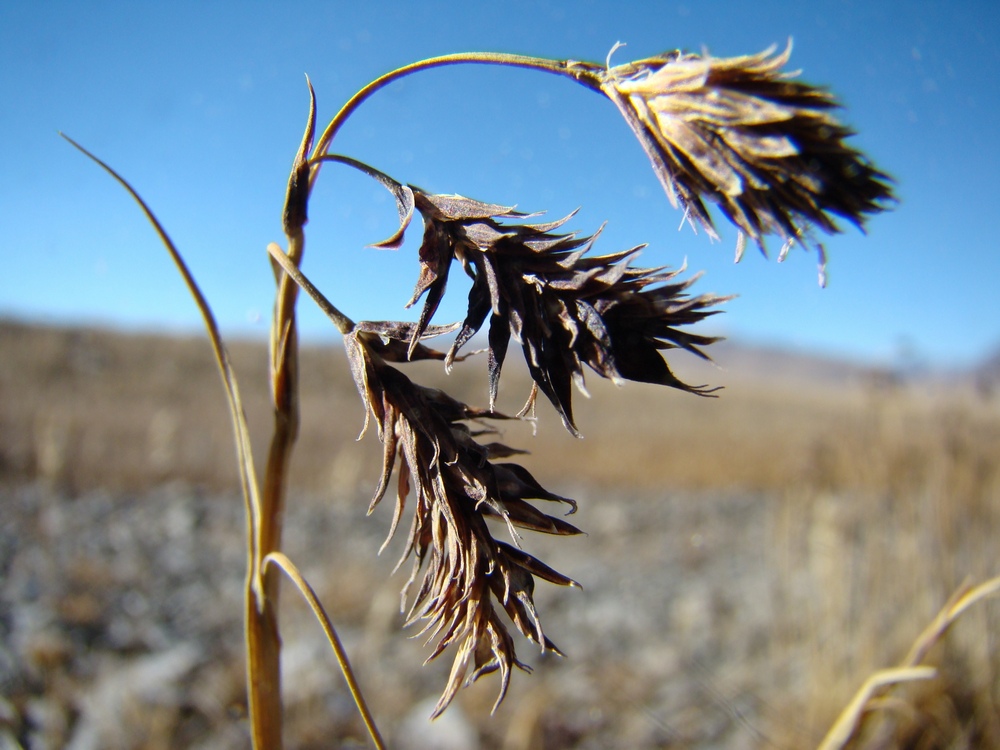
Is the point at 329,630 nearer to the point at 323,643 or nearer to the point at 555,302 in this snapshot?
the point at 555,302

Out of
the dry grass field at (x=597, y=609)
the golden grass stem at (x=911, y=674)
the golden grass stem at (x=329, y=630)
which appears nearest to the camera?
the golden grass stem at (x=329, y=630)

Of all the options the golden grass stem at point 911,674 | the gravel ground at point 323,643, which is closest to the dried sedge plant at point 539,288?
the golden grass stem at point 911,674

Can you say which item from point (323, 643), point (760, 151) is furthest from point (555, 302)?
point (323, 643)

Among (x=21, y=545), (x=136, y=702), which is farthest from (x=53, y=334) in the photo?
(x=136, y=702)

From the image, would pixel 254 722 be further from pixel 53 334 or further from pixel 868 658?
pixel 53 334

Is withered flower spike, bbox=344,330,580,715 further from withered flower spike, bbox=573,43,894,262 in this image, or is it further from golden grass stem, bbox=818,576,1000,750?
golden grass stem, bbox=818,576,1000,750

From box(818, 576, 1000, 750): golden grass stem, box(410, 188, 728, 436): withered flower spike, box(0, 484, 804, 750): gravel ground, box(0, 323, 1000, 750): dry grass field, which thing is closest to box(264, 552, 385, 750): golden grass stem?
box(410, 188, 728, 436): withered flower spike

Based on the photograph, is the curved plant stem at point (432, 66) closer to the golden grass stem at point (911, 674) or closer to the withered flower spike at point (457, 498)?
the withered flower spike at point (457, 498)
